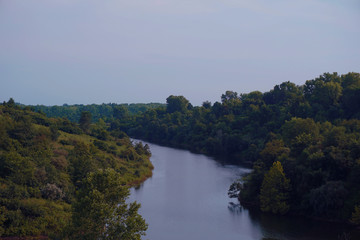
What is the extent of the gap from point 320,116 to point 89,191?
43.2 metres

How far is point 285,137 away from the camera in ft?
145

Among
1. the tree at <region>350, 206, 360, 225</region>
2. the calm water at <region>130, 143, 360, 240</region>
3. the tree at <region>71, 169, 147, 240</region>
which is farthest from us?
the calm water at <region>130, 143, 360, 240</region>

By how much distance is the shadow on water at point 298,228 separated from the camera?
26125 mm

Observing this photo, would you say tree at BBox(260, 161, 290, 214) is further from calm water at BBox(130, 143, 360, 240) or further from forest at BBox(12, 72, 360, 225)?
calm water at BBox(130, 143, 360, 240)

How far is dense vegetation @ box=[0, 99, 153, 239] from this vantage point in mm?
17125

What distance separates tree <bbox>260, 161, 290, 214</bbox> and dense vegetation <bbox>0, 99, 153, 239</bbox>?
1353cm

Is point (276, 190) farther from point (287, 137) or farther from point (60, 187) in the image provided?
point (60, 187)

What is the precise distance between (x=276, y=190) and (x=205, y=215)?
6493mm

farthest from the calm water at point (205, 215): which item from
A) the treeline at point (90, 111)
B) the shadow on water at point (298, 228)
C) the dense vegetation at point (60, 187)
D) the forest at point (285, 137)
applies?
the treeline at point (90, 111)

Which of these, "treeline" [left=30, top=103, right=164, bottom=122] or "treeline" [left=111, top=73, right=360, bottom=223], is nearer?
"treeline" [left=111, top=73, right=360, bottom=223]

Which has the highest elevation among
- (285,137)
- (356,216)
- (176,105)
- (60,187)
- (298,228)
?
(176,105)

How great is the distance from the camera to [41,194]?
27.0 metres

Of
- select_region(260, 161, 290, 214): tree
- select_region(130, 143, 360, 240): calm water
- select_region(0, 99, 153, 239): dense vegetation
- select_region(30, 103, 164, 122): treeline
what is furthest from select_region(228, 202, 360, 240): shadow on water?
select_region(30, 103, 164, 122): treeline

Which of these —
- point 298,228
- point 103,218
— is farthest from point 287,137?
point 103,218
